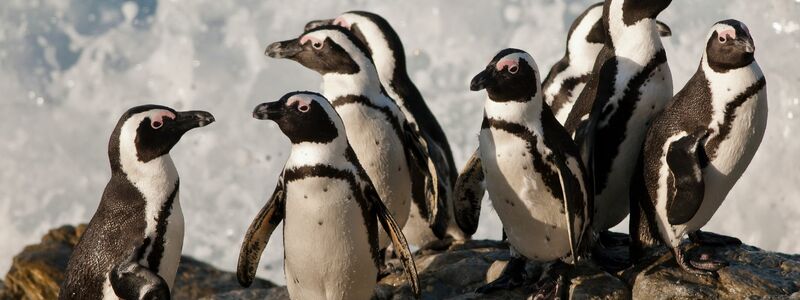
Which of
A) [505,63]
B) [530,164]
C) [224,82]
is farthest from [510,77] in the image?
[224,82]

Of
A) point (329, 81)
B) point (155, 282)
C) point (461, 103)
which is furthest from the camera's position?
point (461, 103)

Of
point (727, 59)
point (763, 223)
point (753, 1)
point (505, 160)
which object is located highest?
point (753, 1)

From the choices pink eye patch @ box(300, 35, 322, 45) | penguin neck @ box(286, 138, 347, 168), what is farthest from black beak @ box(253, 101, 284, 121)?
pink eye patch @ box(300, 35, 322, 45)

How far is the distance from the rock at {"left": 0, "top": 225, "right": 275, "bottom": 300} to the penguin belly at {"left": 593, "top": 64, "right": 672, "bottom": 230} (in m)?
2.48

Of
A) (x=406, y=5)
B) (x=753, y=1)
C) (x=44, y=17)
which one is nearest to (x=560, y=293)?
(x=753, y=1)

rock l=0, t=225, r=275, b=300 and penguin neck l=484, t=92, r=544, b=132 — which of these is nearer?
penguin neck l=484, t=92, r=544, b=132

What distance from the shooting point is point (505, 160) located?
5.02 metres

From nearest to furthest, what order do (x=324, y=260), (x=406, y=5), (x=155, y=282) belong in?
(x=155, y=282)
(x=324, y=260)
(x=406, y=5)

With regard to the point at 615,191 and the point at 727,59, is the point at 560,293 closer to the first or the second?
the point at 615,191

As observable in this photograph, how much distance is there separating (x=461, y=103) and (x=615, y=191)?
301 inches

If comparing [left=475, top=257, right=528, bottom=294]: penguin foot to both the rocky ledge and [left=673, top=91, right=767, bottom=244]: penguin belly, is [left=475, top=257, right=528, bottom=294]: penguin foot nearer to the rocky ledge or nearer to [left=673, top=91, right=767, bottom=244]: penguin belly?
the rocky ledge

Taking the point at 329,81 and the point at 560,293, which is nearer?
the point at 560,293

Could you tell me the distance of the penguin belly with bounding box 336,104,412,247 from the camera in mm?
5910

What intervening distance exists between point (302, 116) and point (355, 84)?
114 cm
